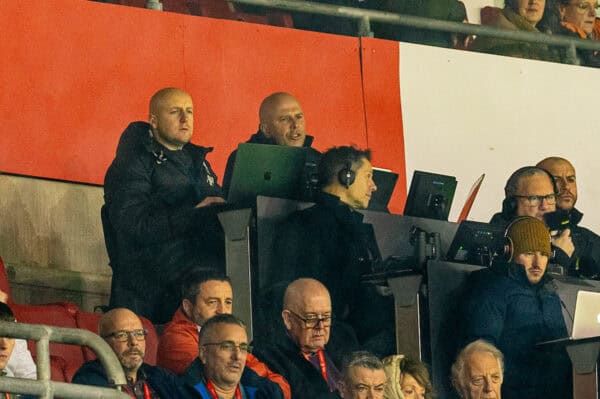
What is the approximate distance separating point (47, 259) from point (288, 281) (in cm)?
161

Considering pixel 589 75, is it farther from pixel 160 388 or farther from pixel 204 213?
pixel 160 388

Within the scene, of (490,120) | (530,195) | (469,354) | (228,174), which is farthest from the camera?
(490,120)

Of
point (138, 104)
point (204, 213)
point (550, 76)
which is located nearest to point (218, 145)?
point (138, 104)

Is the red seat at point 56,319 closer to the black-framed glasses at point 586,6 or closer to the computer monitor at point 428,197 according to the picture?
the computer monitor at point 428,197

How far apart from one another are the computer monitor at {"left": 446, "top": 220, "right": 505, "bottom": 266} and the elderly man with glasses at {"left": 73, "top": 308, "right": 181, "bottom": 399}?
158 centimetres

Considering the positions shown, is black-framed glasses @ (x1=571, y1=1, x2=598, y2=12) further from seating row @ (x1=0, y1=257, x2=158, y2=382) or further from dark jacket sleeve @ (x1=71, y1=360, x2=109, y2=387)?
dark jacket sleeve @ (x1=71, y1=360, x2=109, y2=387)

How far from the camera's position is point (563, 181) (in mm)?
10086

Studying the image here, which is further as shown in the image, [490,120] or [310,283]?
[490,120]

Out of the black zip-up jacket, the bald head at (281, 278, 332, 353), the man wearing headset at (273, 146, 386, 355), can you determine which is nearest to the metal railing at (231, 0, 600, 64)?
the black zip-up jacket

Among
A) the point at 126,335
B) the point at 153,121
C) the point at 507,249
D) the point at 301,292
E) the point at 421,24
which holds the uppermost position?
the point at 421,24

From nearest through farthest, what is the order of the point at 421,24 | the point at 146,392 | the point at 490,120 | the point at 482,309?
1. the point at 146,392
2. the point at 482,309
3. the point at 421,24
4. the point at 490,120

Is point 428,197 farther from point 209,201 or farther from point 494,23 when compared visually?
point 494,23

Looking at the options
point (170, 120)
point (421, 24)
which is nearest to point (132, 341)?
point (170, 120)

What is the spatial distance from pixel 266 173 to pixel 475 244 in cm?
91
